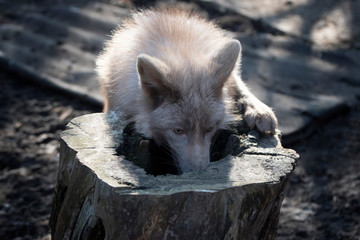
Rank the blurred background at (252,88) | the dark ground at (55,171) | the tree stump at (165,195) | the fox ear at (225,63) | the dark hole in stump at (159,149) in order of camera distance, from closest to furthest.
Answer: the tree stump at (165,195) → the dark hole in stump at (159,149) → the fox ear at (225,63) → the dark ground at (55,171) → the blurred background at (252,88)

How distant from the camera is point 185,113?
345cm

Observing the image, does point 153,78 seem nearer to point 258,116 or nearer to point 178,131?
point 178,131

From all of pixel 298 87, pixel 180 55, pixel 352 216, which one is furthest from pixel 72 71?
pixel 352 216

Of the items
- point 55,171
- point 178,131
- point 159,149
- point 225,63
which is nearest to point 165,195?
point 178,131

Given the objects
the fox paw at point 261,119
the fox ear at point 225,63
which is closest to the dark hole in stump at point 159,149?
the fox paw at point 261,119

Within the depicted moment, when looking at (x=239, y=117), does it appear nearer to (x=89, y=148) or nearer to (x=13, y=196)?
(x=89, y=148)

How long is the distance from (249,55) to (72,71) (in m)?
2.54

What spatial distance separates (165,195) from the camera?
8.27 feet

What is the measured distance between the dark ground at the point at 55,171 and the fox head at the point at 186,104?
5.30 feet

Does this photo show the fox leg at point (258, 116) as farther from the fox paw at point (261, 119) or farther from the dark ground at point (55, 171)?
the dark ground at point (55, 171)

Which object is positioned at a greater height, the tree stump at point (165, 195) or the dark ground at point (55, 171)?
the tree stump at point (165, 195)

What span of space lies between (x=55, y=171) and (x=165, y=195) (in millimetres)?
3136

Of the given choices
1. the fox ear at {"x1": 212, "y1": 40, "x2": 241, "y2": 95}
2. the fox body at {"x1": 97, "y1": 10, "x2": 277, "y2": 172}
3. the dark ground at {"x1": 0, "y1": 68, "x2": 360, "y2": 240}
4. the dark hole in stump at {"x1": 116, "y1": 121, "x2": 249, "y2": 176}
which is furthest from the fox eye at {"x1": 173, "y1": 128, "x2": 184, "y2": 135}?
the dark ground at {"x1": 0, "y1": 68, "x2": 360, "y2": 240}

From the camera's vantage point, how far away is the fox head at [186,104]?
3426 mm
